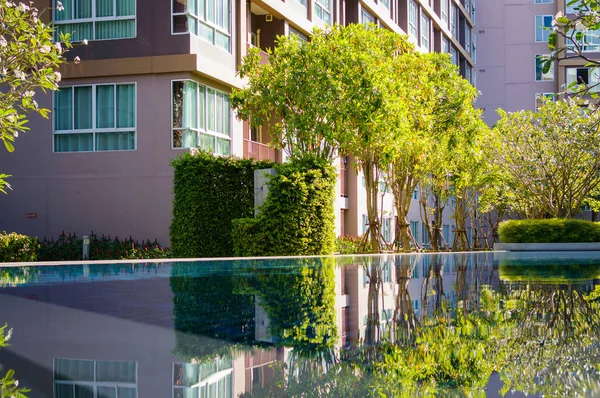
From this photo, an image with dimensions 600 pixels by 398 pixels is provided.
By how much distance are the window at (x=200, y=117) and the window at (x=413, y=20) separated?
21298 mm

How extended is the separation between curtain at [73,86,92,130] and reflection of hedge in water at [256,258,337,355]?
44.6ft

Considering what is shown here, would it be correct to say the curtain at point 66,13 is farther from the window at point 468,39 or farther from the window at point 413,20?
the window at point 468,39

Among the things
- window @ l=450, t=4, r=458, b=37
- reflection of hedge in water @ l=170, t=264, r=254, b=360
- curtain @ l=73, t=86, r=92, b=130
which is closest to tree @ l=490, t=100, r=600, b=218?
curtain @ l=73, t=86, r=92, b=130

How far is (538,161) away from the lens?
90.6ft

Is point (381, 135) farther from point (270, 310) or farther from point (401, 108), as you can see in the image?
point (270, 310)

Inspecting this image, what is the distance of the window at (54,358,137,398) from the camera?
3.45m

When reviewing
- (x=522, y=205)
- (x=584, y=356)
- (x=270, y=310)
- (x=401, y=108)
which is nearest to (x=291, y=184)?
(x=401, y=108)

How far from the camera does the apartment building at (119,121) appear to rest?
→ 22.9 m

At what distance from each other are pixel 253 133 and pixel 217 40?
5088 millimetres

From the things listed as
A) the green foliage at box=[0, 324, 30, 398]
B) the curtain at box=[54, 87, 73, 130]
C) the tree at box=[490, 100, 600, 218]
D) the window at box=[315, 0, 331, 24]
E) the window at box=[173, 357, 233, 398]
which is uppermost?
the window at box=[315, 0, 331, 24]

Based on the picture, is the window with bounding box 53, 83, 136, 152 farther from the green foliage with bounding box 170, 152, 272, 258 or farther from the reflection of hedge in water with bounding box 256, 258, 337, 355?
the reflection of hedge in water with bounding box 256, 258, 337, 355

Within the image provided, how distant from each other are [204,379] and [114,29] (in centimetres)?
2112

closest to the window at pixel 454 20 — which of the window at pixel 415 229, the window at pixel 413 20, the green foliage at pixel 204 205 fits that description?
the window at pixel 413 20

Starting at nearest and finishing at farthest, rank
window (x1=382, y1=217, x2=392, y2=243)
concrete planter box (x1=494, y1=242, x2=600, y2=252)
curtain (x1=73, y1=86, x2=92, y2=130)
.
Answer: curtain (x1=73, y1=86, x2=92, y2=130)
concrete planter box (x1=494, y1=242, x2=600, y2=252)
window (x1=382, y1=217, x2=392, y2=243)
